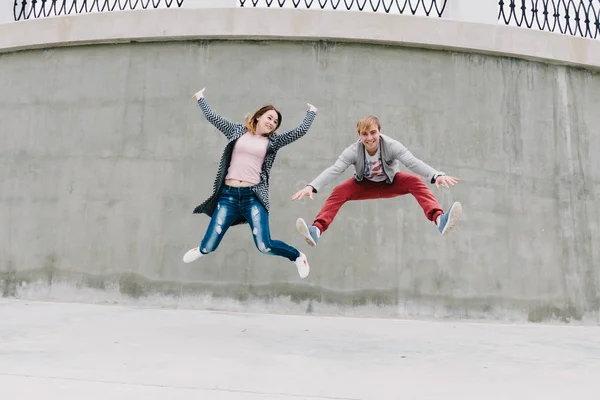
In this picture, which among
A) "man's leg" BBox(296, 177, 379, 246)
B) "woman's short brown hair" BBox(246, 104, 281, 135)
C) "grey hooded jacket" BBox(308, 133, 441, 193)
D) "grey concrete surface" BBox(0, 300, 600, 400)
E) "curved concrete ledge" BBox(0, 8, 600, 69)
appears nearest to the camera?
"grey concrete surface" BBox(0, 300, 600, 400)

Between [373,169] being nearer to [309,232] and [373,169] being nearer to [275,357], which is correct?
[309,232]

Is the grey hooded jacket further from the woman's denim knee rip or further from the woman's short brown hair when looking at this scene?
the woman's short brown hair

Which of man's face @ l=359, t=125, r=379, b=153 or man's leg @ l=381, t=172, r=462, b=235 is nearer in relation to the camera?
man's leg @ l=381, t=172, r=462, b=235

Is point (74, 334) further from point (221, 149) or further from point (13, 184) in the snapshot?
point (13, 184)

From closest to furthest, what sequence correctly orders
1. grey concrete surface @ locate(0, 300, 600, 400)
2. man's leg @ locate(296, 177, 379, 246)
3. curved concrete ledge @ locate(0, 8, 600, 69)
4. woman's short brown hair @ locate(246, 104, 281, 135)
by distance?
1. grey concrete surface @ locate(0, 300, 600, 400)
2. man's leg @ locate(296, 177, 379, 246)
3. woman's short brown hair @ locate(246, 104, 281, 135)
4. curved concrete ledge @ locate(0, 8, 600, 69)

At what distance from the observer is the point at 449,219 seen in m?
6.26

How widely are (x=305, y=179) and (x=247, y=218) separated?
3.24 feet

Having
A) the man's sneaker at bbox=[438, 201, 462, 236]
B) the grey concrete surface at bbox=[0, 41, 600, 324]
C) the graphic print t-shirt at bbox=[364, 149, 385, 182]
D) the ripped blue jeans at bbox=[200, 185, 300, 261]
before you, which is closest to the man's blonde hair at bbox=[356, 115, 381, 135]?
the grey concrete surface at bbox=[0, 41, 600, 324]

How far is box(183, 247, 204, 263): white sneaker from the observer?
645 centimetres

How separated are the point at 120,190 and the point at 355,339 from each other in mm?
3980

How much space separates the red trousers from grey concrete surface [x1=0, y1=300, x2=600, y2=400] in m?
1.38

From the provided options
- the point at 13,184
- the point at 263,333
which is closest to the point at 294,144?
the point at 263,333

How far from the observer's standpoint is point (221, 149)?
264 inches

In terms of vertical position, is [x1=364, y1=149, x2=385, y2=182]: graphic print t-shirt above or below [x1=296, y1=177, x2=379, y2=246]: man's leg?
above
